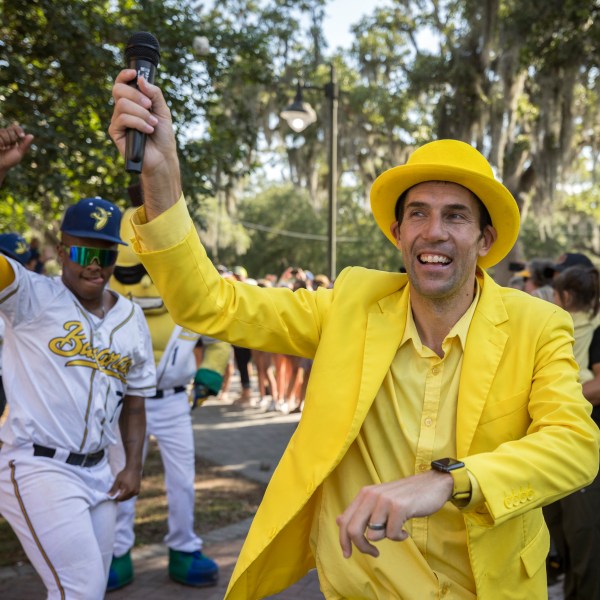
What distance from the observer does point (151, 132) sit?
188cm

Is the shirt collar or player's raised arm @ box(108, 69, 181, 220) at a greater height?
player's raised arm @ box(108, 69, 181, 220)

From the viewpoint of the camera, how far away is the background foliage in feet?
26.3

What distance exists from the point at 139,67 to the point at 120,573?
3.96 metres

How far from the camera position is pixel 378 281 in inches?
98.0

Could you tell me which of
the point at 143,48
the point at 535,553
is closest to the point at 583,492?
the point at 535,553

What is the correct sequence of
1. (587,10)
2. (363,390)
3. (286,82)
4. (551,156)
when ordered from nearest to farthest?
(363,390)
(587,10)
(551,156)
(286,82)

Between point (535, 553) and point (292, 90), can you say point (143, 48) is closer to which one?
point (535, 553)

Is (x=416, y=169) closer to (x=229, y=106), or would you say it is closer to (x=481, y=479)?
(x=481, y=479)

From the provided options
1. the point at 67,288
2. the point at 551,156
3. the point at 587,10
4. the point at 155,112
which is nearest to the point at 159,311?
the point at 67,288

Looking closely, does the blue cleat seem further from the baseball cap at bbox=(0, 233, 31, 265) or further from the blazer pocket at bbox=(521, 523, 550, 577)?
the blazer pocket at bbox=(521, 523, 550, 577)

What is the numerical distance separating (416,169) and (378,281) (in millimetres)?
391

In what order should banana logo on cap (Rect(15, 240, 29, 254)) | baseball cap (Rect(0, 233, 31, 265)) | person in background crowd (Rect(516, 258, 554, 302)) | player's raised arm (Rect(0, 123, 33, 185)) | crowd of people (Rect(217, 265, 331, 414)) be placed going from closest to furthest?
player's raised arm (Rect(0, 123, 33, 185))
baseball cap (Rect(0, 233, 31, 265))
banana logo on cap (Rect(15, 240, 29, 254))
person in background crowd (Rect(516, 258, 554, 302))
crowd of people (Rect(217, 265, 331, 414))

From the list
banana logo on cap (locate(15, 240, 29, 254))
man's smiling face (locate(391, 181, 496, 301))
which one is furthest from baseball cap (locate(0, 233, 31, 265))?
man's smiling face (locate(391, 181, 496, 301))

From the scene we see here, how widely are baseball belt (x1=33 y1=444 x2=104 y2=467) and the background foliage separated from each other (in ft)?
14.0
